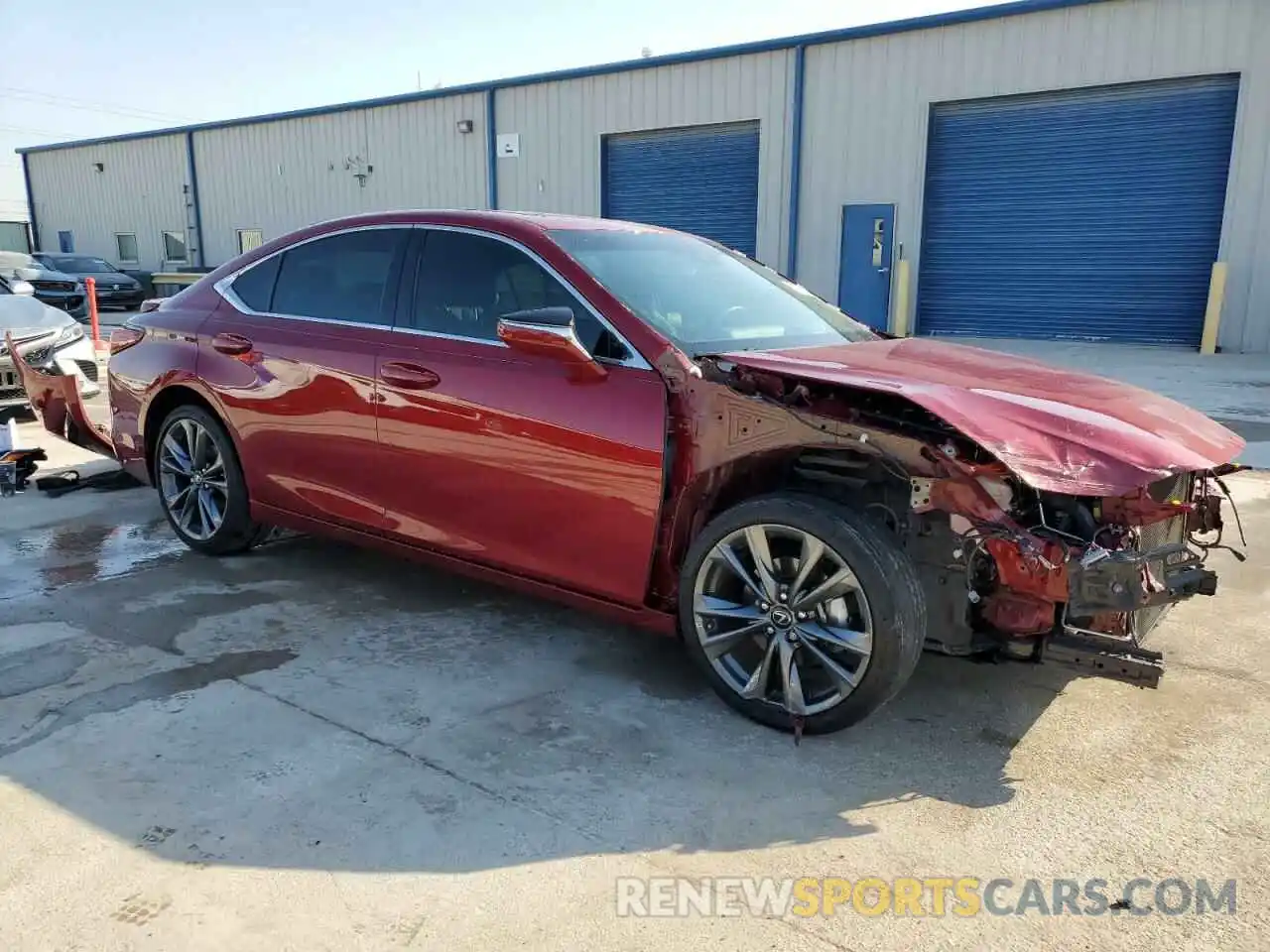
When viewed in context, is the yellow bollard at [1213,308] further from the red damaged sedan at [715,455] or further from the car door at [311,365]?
the car door at [311,365]

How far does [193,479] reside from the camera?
15.7 feet

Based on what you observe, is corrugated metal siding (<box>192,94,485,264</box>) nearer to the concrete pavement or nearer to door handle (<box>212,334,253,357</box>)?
door handle (<box>212,334,253,357</box>)

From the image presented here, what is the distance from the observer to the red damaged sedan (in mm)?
2756

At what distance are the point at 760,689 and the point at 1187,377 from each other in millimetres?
10721

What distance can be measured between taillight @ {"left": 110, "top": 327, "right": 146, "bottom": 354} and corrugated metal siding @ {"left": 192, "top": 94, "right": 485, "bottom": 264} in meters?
16.9

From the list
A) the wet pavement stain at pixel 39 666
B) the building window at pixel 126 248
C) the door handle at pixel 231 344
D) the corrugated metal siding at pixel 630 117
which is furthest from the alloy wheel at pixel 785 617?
the building window at pixel 126 248

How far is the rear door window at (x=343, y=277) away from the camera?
4020mm

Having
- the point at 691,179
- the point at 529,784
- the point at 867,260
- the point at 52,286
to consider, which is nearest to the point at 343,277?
the point at 529,784

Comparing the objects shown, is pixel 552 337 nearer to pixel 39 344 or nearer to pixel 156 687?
pixel 156 687

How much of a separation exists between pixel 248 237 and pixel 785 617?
91.9 feet

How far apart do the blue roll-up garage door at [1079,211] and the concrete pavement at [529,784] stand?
1282cm

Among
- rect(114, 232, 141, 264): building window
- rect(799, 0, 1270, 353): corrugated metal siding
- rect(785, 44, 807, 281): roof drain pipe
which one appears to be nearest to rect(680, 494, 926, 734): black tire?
rect(799, 0, 1270, 353): corrugated metal siding

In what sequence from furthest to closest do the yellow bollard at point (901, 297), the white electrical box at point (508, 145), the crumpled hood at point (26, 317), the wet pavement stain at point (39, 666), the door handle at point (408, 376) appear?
1. the white electrical box at point (508, 145)
2. the yellow bollard at point (901, 297)
3. the crumpled hood at point (26, 317)
4. the door handle at point (408, 376)
5. the wet pavement stain at point (39, 666)

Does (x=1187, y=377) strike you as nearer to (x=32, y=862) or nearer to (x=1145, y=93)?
(x=1145, y=93)
